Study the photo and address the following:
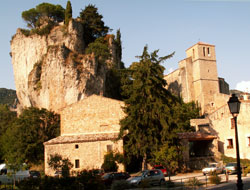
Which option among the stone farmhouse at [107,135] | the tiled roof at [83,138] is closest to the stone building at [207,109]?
the stone farmhouse at [107,135]

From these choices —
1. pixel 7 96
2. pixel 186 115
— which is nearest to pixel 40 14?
pixel 186 115

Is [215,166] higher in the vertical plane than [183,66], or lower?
lower

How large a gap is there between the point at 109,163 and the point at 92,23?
37.5 meters

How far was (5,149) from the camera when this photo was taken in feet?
146

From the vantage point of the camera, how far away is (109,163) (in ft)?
99.1

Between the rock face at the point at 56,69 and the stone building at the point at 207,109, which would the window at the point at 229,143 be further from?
the rock face at the point at 56,69

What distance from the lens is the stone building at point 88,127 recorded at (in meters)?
31.9

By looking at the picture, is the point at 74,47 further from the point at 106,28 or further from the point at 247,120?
the point at 247,120

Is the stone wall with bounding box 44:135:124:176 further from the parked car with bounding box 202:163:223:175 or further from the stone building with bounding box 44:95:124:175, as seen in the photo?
the parked car with bounding box 202:163:223:175

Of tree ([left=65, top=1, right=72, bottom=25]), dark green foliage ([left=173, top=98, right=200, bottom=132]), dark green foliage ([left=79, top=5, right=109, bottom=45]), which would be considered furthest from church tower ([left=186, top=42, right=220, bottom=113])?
tree ([left=65, top=1, right=72, bottom=25])

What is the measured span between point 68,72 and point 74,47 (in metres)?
8.12

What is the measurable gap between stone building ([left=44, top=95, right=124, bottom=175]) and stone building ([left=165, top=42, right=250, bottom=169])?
8.78 meters

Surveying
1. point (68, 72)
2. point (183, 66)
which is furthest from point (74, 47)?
point (183, 66)

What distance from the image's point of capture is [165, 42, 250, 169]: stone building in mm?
32875
